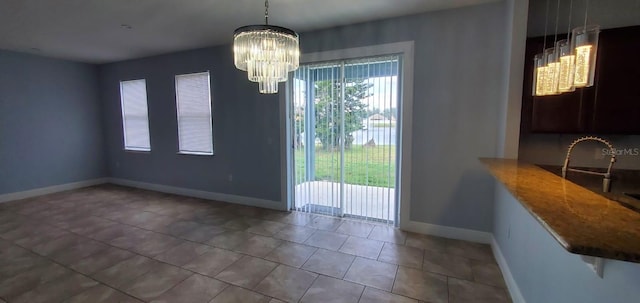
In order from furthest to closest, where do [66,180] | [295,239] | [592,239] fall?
[66,180] → [295,239] → [592,239]

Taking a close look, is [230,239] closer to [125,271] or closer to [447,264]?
[125,271]

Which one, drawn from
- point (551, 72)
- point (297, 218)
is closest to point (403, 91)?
point (551, 72)

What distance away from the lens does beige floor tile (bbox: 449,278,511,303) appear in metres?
2.11

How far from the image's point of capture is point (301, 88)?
157 inches

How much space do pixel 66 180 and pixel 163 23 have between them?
4.43 metres

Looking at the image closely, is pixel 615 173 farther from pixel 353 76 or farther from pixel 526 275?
pixel 353 76

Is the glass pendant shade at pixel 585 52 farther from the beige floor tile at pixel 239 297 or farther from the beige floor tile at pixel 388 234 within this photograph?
the beige floor tile at pixel 239 297

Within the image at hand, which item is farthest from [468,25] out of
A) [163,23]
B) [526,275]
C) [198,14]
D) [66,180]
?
[66,180]

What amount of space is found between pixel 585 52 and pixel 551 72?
273mm

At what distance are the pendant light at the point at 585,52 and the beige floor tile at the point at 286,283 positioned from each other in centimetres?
236

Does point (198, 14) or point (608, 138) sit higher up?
point (198, 14)

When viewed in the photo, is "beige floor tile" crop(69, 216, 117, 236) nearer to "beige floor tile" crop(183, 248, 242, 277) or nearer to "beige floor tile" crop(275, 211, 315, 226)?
"beige floor tile" crop(183, 248, 242, 277)

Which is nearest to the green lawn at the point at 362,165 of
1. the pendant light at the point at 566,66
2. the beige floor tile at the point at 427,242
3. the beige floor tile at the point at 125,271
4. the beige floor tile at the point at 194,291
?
the beige floor tile at the point at 427,242

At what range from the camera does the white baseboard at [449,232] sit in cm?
311
